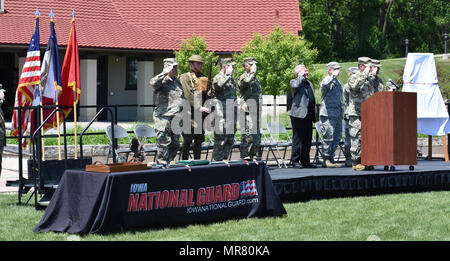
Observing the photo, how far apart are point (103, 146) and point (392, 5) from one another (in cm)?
5598

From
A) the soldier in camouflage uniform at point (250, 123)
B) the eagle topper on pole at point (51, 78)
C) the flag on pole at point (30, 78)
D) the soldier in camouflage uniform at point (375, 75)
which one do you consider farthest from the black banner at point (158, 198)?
the flag on pole at point (30, 78)

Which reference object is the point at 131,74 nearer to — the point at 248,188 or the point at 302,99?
the point at 302,99

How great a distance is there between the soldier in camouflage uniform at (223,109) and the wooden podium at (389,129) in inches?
86.7

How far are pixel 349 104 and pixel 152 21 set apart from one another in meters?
23.4

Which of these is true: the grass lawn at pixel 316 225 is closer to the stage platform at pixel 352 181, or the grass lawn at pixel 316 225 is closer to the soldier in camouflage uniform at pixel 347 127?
the stage platform at pixel 352 181

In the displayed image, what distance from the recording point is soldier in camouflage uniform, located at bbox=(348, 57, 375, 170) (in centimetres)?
1347

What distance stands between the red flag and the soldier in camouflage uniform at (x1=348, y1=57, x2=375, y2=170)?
15.0ft

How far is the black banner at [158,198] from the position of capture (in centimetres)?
870

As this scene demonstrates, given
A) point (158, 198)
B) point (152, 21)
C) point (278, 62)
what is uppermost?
point (152, 21)

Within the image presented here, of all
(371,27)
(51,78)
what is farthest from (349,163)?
(371,27)

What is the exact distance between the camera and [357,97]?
13.7m
